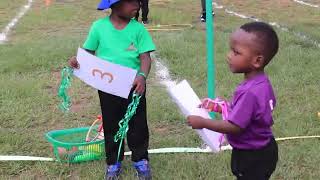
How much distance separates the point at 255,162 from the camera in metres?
2.72

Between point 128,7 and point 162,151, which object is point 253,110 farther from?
point 162,151

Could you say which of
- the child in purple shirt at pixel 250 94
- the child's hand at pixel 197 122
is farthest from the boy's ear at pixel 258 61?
the child's hand at pixel 197 122

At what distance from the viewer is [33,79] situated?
632cm

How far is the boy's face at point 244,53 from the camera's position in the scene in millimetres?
2508

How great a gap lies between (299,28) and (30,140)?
6.08 meters

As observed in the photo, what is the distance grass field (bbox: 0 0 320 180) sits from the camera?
3963mm

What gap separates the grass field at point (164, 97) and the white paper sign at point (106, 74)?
76cm

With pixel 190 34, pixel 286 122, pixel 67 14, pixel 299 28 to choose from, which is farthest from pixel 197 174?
pixel 67 14

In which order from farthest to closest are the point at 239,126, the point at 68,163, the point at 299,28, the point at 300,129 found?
the point at 299,28
the point at 300,129
the point at 68,163
the point at 239,126

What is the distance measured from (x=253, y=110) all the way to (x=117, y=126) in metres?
1.41

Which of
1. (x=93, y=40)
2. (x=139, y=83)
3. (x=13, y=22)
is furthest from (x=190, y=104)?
(x=13, y=22)

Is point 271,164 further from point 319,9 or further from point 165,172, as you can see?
point 319,9

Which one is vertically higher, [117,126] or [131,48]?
[131,48]

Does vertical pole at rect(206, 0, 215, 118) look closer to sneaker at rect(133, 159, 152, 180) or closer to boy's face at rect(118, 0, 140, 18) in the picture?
sneaker at rect(133, 159, 152, 180)
